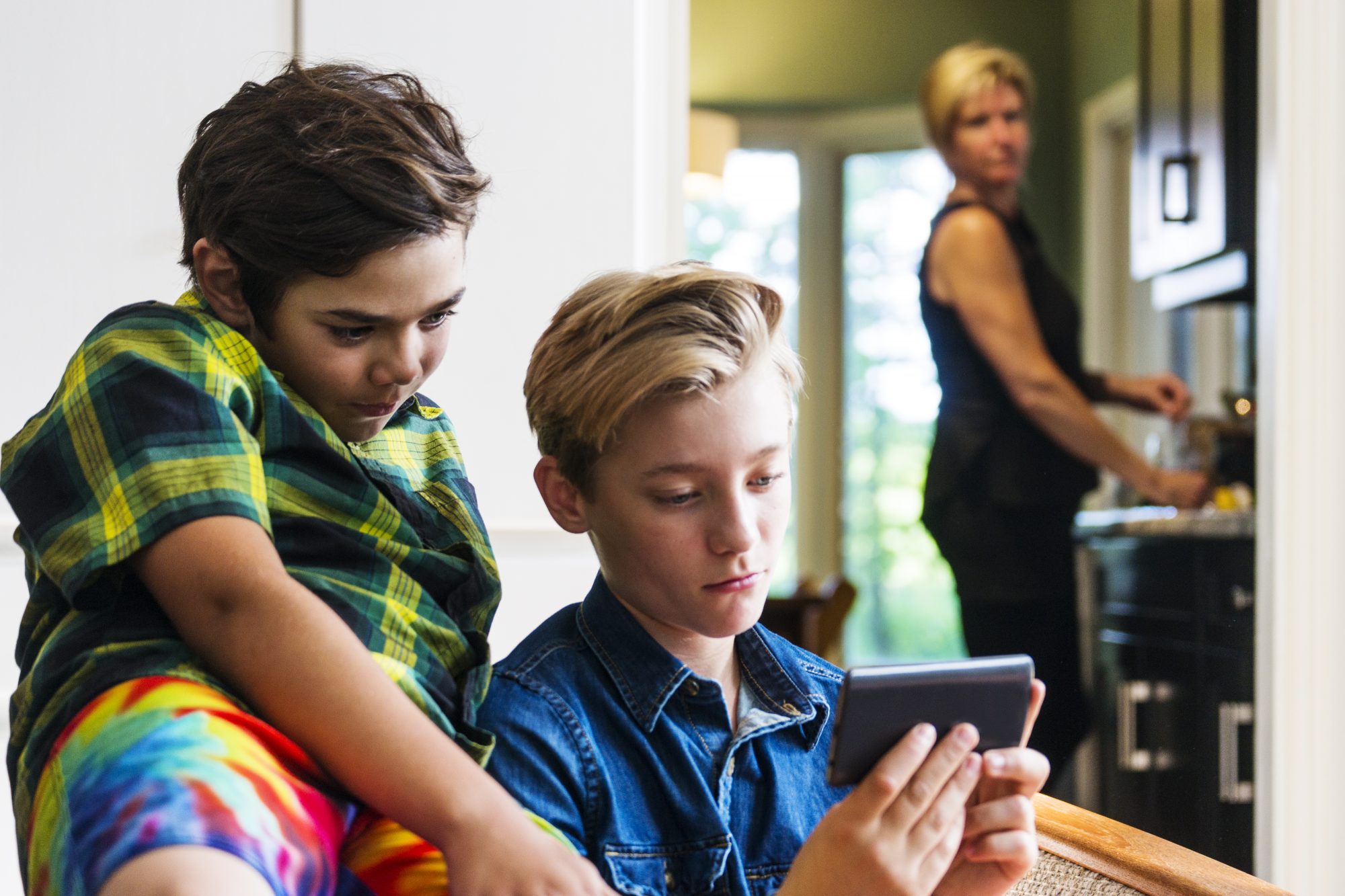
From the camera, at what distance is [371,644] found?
0.70 meters

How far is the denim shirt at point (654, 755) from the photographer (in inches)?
29.0

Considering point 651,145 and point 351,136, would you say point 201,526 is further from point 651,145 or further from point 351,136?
point 651,145

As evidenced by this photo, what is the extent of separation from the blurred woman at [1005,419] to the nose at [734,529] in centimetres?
189

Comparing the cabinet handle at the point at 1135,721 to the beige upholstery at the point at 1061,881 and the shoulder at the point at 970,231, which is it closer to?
the shoulder at the point at 970,231

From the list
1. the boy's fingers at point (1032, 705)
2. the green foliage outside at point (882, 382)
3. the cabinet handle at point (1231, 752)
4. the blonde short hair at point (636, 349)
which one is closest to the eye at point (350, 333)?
the blonde short hair at point (636, 349)

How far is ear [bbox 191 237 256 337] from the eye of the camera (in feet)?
2.52

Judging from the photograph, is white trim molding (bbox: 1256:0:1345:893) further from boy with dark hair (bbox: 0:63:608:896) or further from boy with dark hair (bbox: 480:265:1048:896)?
boy with dark hair (bbox: 0:63:608:896)

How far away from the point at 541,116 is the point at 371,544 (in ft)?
2.47

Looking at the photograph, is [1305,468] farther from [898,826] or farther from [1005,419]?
[898,826]

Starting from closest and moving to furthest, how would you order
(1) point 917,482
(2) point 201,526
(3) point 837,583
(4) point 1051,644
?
(2) point 201,526, (4) point 1051,644, (3) point 837,583, (1) point 917,482

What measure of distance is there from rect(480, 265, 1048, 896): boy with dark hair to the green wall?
3.76 m

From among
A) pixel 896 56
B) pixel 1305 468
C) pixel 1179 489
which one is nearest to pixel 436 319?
pixel 1305 468

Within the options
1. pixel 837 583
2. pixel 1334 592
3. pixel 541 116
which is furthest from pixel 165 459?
pixel 837 583

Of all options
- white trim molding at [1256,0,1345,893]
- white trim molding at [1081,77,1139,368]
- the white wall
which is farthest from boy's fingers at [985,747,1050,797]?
white trim molding at [1081,77,1139,368]
